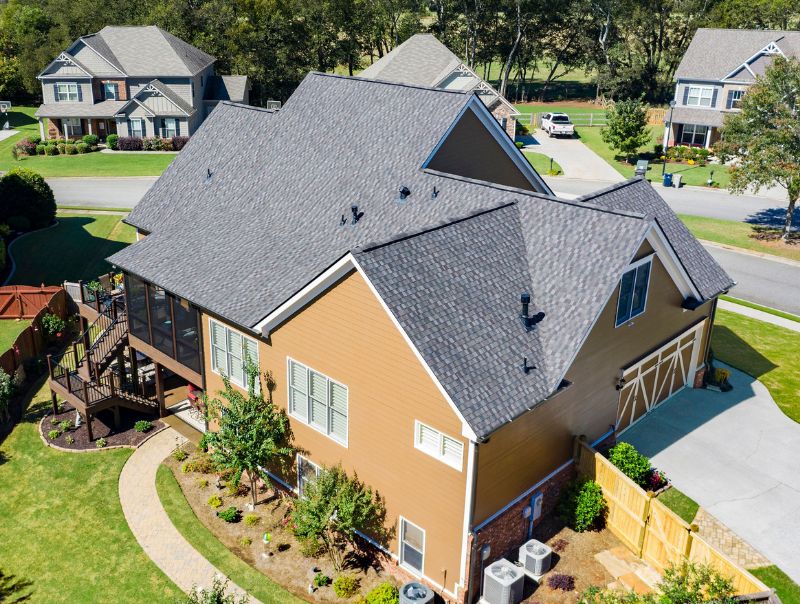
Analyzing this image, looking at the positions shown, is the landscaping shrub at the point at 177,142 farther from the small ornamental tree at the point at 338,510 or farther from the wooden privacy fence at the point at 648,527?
the wooden privacy fence at the point at 648,527

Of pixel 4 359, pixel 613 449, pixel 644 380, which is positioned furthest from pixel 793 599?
pixel 4 359

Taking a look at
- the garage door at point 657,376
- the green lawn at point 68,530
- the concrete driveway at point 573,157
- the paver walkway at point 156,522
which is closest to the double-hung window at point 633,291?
the garage door at point 657,376

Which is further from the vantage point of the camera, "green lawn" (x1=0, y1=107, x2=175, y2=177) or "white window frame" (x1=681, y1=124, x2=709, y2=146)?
"white window frame" (x1=681, y1=124, x2=709, y2=146)

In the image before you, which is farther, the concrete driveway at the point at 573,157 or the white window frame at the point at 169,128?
the white window frame at the point at 169,128

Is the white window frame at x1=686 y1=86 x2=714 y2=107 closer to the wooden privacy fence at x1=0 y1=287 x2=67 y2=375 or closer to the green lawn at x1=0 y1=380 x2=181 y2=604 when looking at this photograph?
the wooden privacy fence at x1=0 y1=287 x2=67 y2=375

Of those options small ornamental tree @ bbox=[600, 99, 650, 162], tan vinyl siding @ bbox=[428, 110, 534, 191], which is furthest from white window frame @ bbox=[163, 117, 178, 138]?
tan vinyl siding @ bbox=[428, 110, 534, 191]

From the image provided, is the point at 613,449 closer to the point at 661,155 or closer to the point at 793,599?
the point at 793,599
